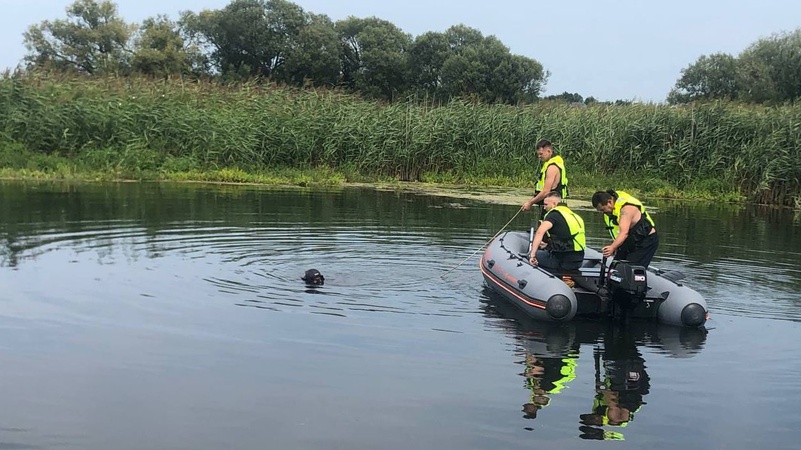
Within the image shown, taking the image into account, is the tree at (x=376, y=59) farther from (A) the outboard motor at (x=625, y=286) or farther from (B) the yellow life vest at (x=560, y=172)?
(A) the outboard motor at (x=625, y=286)

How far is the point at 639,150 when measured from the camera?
2200 centimetres

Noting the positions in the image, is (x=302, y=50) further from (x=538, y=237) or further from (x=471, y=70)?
(x=538, y=237)

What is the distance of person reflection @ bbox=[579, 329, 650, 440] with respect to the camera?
513 cm

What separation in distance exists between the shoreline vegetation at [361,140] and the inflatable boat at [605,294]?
12472 mm

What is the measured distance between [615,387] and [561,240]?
306cm

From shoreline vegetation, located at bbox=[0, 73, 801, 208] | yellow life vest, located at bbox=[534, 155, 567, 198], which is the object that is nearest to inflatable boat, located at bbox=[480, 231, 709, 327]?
yellow life vest, located at bbox=[534, 155, 567, 198]

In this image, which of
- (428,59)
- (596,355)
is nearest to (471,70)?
(428,59)

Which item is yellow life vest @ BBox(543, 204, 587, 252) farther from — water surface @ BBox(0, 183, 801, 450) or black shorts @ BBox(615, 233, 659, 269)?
water surface @ BBox(0, 183, 801, 450)

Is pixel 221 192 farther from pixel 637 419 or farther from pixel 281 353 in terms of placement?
pixel 637 419

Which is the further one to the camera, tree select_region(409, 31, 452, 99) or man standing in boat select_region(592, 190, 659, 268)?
tree select_region(409, 31, 452, 99)

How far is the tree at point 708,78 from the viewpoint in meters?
47.5

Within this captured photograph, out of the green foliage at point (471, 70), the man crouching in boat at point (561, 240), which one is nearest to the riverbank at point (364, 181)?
the man crouching in boat at point (561, 240)

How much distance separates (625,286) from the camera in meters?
7.50

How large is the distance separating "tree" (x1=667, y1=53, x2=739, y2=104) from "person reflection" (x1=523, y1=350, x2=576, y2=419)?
43.5 m
